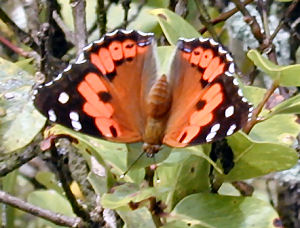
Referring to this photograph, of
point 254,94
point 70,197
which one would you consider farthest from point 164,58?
point 70,197

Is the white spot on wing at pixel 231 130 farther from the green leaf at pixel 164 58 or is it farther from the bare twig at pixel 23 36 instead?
the bare twig at pixel 23 36

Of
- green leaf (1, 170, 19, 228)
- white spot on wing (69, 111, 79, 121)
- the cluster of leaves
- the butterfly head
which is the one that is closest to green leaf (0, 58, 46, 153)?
the cluster of leaves

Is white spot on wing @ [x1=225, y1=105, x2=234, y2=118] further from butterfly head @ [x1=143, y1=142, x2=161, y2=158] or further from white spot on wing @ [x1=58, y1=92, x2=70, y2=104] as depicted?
white spot on wing @ [x1=58, y1=92, x2=70, y2=104]

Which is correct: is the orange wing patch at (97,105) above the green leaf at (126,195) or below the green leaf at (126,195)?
above

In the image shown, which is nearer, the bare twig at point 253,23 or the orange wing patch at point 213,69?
the orange wing patch at point 213,69

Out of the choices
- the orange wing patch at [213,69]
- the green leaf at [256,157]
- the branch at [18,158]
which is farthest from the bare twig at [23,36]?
the green leaf at [256,157]

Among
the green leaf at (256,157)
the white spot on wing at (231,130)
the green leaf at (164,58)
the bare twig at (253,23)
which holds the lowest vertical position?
the bare twig at (253,23)

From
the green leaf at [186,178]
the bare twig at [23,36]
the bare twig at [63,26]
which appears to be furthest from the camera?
the bare twig at [63,26]
